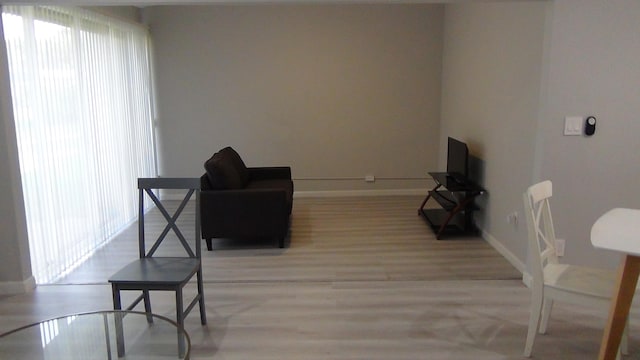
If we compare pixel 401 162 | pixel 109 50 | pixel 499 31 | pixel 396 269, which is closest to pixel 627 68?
pixel 499 31

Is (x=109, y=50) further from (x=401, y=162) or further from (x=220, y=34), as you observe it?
(x=401, y=162)

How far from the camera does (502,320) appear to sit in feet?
10.5

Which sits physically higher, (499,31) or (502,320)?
(499,31)

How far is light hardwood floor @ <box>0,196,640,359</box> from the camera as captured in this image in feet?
9.53

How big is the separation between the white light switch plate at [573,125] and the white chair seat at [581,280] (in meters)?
1.08

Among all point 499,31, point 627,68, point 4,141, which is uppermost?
point 499,31

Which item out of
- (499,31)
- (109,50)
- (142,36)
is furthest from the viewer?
(142,36)

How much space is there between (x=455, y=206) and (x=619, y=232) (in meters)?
2.79

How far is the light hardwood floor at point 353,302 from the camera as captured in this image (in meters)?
2.91

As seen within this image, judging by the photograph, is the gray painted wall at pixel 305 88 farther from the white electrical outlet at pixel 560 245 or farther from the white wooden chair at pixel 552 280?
the white wooden chair at pixel 552 280

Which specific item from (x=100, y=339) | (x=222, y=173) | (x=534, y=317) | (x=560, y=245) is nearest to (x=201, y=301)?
(x=100, y=339)

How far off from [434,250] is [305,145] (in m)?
2.68

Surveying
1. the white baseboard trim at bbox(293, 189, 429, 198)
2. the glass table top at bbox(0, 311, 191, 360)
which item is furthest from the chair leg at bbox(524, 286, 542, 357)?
the white baseboard trim at bbox(293, 189, 429, 198)

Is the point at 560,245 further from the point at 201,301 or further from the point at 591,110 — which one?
the point at 201,301
